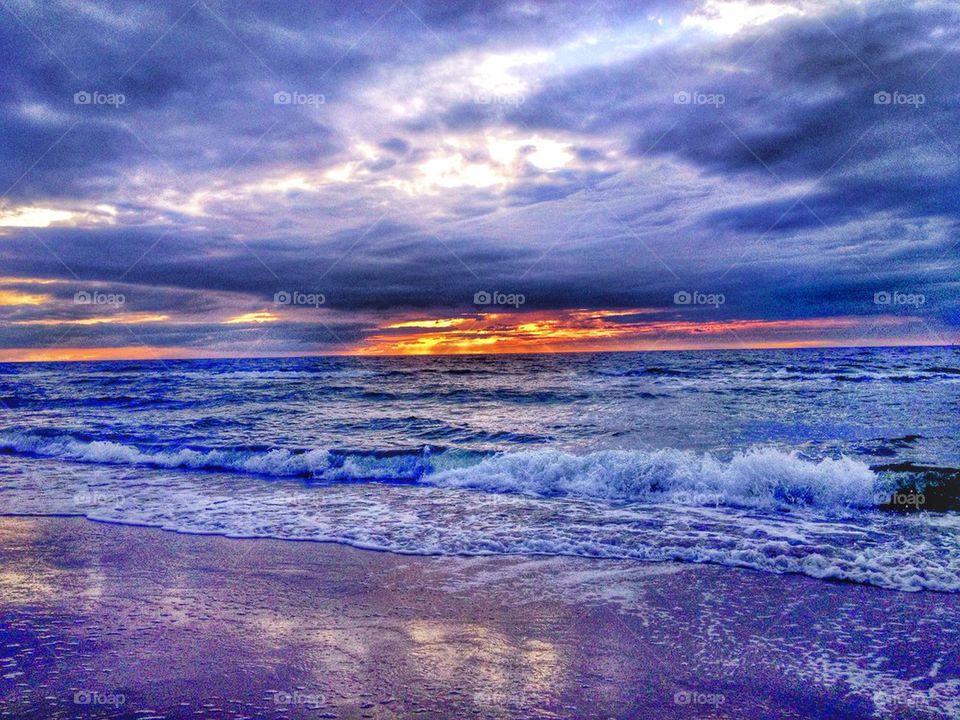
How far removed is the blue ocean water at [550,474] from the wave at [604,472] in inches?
1.7

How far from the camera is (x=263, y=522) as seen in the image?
9.70m

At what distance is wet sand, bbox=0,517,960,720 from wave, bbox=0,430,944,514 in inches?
175

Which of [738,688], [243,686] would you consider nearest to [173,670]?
[243,686]

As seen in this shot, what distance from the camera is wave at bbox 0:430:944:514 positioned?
11.0 m

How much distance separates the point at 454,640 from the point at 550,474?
26.1ft

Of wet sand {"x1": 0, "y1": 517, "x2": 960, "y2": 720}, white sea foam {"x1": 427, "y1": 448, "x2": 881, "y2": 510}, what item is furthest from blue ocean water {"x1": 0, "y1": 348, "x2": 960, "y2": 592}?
wet sand {"x1": 0, "y1": 517, "x2": 960, "y2": 720}

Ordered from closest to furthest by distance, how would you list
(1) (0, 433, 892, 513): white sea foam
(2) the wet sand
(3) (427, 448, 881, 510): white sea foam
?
(2) the wet sand
(3) (427, 448, 881, 510): white sea foam
(1) (0, 433, 892, 513): white sea foam

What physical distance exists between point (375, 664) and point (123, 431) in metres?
20.4

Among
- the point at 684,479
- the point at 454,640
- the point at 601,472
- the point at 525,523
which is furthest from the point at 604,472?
the point at 454,640

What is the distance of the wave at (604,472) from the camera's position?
1105 cm

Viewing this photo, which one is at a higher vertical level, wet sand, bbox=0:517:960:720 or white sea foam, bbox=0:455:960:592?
wet sand, bbox=0:517:960:720

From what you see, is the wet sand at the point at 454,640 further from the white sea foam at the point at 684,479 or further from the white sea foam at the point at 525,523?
the white sea foam at the point at 684,479

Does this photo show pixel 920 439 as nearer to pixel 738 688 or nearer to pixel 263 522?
pixel 738 688

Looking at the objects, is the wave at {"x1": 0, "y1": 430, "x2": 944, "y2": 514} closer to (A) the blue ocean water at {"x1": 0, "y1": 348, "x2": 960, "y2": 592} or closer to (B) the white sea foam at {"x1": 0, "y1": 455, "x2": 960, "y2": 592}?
(A) the blue ocean water at {"x1": 0, "y1": 348, "x2": 960, "y2": 592}
